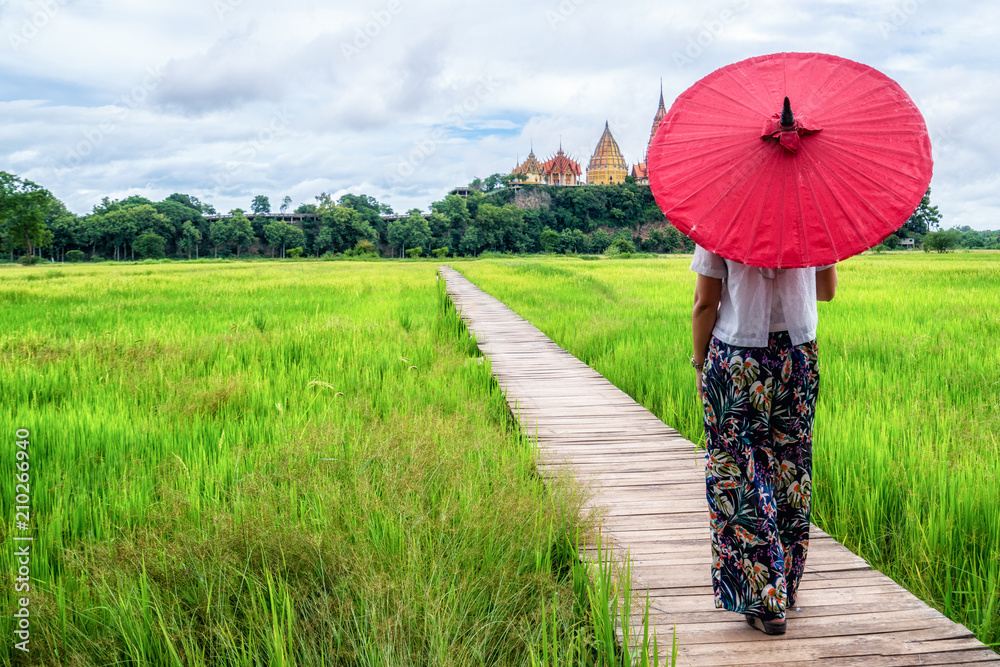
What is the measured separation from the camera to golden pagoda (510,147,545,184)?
10936 centimetres

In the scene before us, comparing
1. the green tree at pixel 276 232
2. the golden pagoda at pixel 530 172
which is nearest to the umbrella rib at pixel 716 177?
the green tree at pixel 276 232

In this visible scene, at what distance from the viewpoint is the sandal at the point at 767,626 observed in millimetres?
1687

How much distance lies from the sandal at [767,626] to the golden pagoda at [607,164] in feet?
379

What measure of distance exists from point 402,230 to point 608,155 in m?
50.8

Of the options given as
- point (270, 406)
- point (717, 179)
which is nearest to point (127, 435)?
point (270, 406)

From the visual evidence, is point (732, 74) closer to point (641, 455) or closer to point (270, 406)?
point (641, 455)

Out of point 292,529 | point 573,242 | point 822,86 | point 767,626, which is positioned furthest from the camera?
point 573,242

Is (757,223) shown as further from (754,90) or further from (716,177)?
(754,90)

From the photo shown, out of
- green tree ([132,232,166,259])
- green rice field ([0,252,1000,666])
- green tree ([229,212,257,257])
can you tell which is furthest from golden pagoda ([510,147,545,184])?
green rice field ([0,252,1000,666])

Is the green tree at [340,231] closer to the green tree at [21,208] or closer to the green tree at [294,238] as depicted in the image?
the green tree at [294,238]

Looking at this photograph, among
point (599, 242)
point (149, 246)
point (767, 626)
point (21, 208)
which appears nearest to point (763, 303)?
point (767, 626)

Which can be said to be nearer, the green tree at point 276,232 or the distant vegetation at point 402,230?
the distant vegetation at point 402,230

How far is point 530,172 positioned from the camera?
111 metres

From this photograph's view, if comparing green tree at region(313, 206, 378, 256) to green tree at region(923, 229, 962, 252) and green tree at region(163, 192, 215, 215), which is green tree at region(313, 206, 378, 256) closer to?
green tree at region(163, 192, 215, 215)
